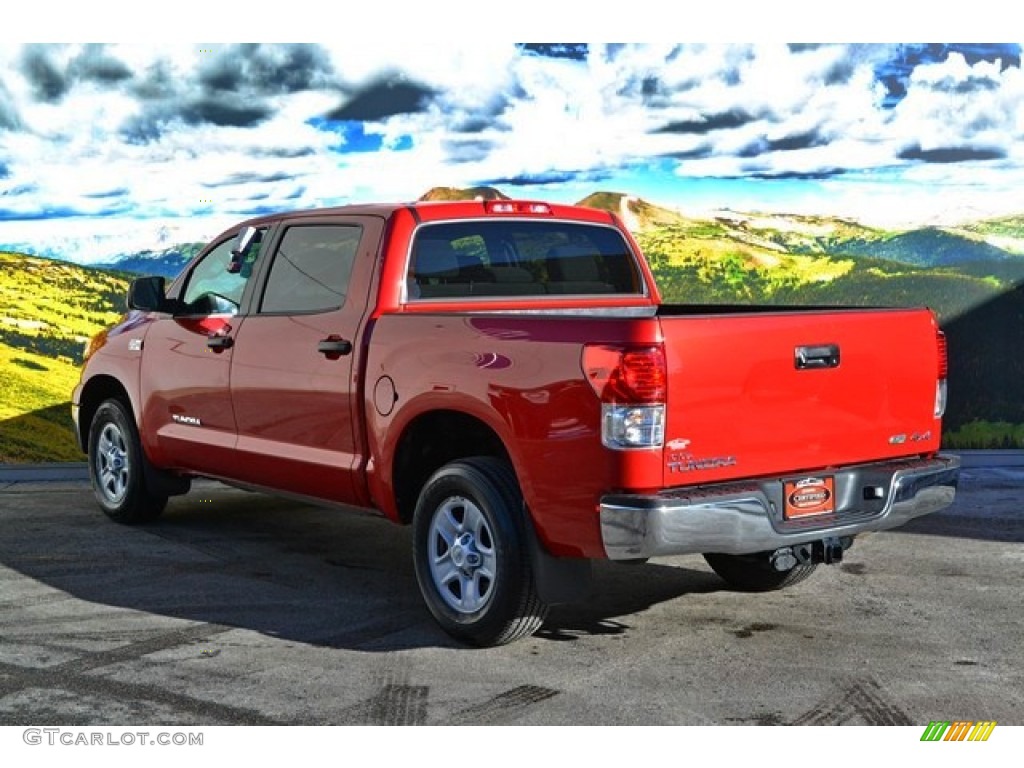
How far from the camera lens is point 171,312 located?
8.01 m

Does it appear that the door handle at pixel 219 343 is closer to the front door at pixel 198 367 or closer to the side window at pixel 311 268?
the front door at pixel 198 367

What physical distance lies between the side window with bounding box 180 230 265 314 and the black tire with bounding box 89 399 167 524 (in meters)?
0.99

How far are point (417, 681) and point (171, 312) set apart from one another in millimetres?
3423

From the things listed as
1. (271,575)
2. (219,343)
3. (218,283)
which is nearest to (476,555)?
(271,575)

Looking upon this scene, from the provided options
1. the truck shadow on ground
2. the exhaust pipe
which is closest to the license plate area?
the exhaust pipe

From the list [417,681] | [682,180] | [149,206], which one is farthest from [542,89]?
[417,681]

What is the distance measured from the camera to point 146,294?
25.9 feet

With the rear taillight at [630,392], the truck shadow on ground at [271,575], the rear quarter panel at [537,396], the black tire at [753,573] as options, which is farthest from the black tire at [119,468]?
the rear taillight at [630,392]

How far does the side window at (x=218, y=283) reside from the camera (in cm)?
760

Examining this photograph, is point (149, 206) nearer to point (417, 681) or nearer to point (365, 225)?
point (365, 225)

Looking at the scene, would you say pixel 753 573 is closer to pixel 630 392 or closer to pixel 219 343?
pixel 630 392

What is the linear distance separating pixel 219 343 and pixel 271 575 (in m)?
1.27

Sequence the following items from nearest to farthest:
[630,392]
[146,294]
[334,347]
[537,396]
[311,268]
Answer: [630,392]
[537,396]
[334,347]
[311,268]
[146,294]
